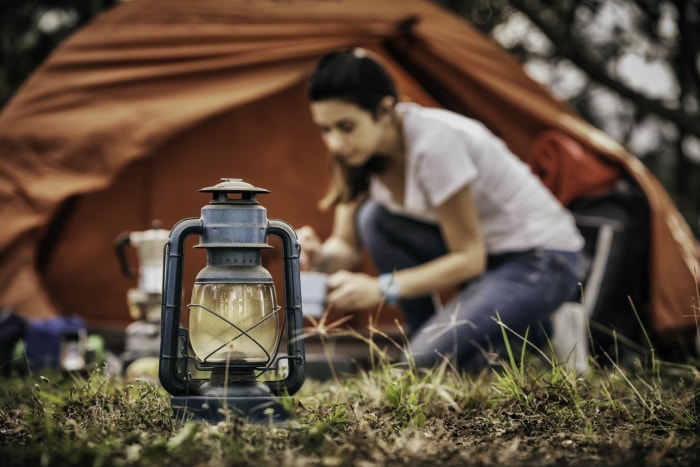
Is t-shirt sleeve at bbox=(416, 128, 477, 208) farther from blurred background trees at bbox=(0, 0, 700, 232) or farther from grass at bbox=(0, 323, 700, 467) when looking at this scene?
blurred background trees at bbox=(0, 0, 700, 232)


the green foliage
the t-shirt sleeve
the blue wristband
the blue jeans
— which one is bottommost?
the blue jeans

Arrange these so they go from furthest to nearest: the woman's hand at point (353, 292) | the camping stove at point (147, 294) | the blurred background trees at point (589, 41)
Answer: the blurred background trees at point (589, 41) < the camping stove at point (147, 294) < the woman's hand at point (353, 292)

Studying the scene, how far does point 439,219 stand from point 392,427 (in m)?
1.19

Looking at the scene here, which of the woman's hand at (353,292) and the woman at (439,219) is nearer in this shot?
the woman's hand at (353,292)

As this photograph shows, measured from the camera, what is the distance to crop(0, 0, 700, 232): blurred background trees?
481 centimetres

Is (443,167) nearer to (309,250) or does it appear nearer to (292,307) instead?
(309,250)

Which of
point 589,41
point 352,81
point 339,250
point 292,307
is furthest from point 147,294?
point 589,41

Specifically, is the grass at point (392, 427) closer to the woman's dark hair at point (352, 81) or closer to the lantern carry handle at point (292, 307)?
the lantern carry handle at point (292, 307)

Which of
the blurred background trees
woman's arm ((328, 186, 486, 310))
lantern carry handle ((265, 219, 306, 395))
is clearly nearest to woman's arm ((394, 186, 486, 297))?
woman's arm ((328, 186, 486, 310))

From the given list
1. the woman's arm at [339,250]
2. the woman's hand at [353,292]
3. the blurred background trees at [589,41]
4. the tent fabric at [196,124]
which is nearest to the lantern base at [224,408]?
the woman's hand at [353,292]

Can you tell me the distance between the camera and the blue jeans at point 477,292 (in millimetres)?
2771

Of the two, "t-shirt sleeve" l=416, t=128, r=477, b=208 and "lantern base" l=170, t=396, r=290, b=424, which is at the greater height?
"t-shirt sleeve" l=416, t=128, r=477, b=208

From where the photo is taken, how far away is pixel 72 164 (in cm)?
354

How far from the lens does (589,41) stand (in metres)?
5.39
